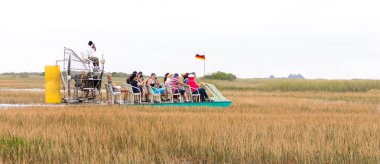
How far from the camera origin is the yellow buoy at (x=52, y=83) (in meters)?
17.0

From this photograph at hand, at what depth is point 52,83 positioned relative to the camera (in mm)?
17047

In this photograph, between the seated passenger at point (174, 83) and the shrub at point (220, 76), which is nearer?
the seated passenger at point (174, 83)

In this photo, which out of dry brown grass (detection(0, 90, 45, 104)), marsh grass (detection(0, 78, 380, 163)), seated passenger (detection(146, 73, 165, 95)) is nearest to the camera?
marsh grass (detection(0, 78, 380, 163))

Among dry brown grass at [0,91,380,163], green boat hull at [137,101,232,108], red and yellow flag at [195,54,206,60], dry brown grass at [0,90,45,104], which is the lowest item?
dry brown grass at [0,91,380,163]

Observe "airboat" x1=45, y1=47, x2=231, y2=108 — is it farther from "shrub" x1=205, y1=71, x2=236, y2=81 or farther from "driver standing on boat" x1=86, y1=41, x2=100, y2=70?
"shrub" x1=205, y1=71, x2=236, y2=81

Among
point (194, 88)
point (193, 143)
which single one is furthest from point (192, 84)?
point (193, 143)

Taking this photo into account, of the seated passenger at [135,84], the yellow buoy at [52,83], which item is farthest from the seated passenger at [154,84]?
the yellow buoy at [52,83]

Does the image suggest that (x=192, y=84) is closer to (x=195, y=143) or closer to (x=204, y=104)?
(x=204, y=104)

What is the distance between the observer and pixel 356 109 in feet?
56.6

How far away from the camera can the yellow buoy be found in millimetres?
17000

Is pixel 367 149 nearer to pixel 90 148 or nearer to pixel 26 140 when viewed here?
pixel 90 148

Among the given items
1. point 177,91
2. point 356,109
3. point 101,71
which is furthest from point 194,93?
point 356,109

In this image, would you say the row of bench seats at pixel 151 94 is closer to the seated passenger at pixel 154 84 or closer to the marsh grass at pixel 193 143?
the seated passenger at pixel 154 84

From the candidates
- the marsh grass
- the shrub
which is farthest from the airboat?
the shrub
